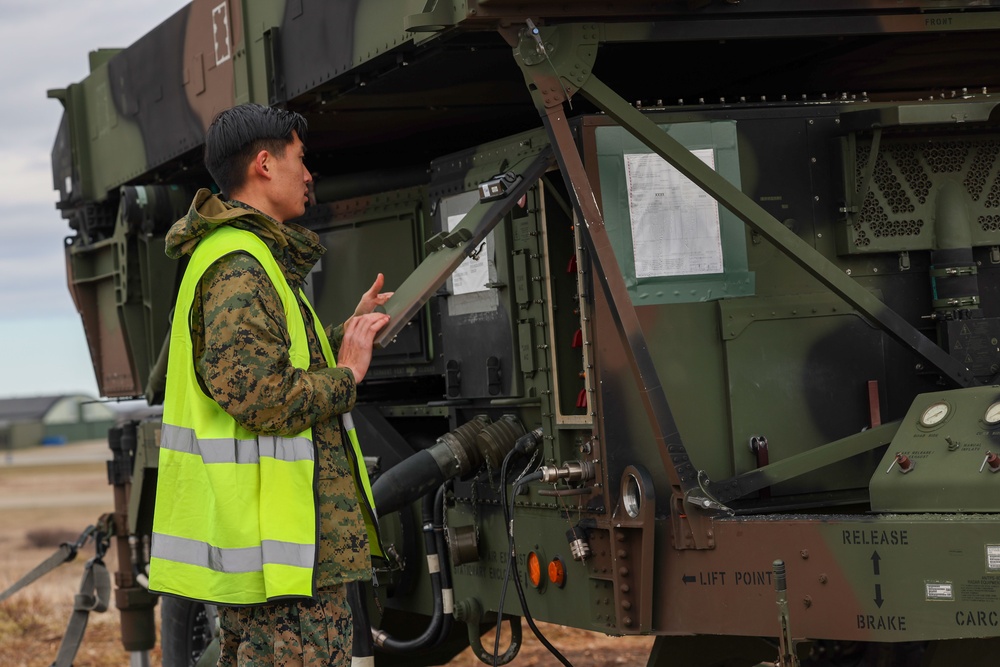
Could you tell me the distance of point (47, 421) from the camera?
59094mm

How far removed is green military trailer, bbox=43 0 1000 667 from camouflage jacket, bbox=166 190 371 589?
1178 millimetres

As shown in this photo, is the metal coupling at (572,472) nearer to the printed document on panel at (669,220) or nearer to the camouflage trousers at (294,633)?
the printed document on panel at (669,220)

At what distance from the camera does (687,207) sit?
16.6ft

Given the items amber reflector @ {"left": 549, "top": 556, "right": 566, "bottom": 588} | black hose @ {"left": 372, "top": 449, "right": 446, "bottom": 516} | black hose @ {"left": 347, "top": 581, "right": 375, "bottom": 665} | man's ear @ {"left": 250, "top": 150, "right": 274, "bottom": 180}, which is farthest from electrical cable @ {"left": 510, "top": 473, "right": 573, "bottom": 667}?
man's ear @ {"left": 250, "top": 150, "right": 274, "bottom": 180}

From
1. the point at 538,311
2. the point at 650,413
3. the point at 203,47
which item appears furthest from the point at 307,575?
the point at 203,47

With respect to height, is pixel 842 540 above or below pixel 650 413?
below

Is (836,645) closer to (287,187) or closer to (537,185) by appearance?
(537,185)

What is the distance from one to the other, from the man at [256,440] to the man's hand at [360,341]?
0.9 inches

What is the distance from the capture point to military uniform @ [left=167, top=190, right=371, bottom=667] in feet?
11.7

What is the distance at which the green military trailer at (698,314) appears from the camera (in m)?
4.52

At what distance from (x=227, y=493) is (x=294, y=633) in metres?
0.40

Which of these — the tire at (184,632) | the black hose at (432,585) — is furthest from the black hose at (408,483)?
the tire at (184,632)

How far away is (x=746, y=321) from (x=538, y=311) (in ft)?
2.66

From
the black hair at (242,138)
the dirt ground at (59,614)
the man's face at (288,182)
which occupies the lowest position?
the dirt ground at (59,614)
